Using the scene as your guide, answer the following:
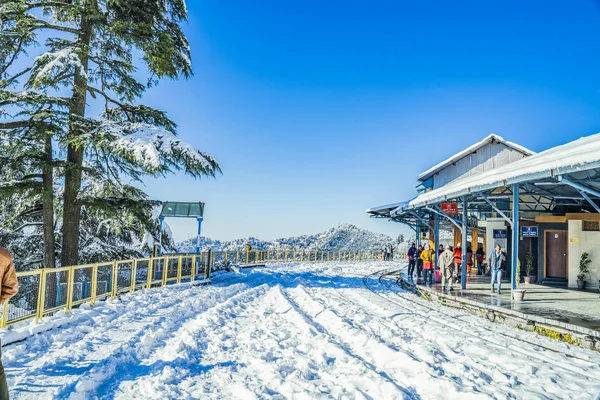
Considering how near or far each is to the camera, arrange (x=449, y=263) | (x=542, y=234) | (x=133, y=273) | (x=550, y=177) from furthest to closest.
→ (x=542, y=234) < (x=449, y=263) < (x=133, y=273) < (x=550, y=177)

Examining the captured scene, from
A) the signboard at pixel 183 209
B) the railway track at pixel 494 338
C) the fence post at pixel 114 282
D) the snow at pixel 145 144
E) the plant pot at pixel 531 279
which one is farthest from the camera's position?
the signboard at pixel 183 209

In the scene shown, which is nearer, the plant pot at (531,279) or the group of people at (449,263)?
the group of people at (449,263)

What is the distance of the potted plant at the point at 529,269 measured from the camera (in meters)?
18.4

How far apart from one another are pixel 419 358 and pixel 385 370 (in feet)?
2.81

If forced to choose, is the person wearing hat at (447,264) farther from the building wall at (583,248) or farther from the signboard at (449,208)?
the building wall at (583,248)

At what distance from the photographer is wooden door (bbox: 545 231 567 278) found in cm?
1736

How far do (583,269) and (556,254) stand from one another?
5.77 feet

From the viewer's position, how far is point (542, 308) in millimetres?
10680

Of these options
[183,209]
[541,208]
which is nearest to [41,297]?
[183,209]

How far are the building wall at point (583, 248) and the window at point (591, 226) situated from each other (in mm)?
113

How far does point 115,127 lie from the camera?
14.5 meters

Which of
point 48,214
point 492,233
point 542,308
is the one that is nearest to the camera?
point 542,308

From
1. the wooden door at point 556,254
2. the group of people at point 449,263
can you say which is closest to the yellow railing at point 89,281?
the group of people at point 449,263

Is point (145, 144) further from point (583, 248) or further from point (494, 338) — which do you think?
point (583, 248)
